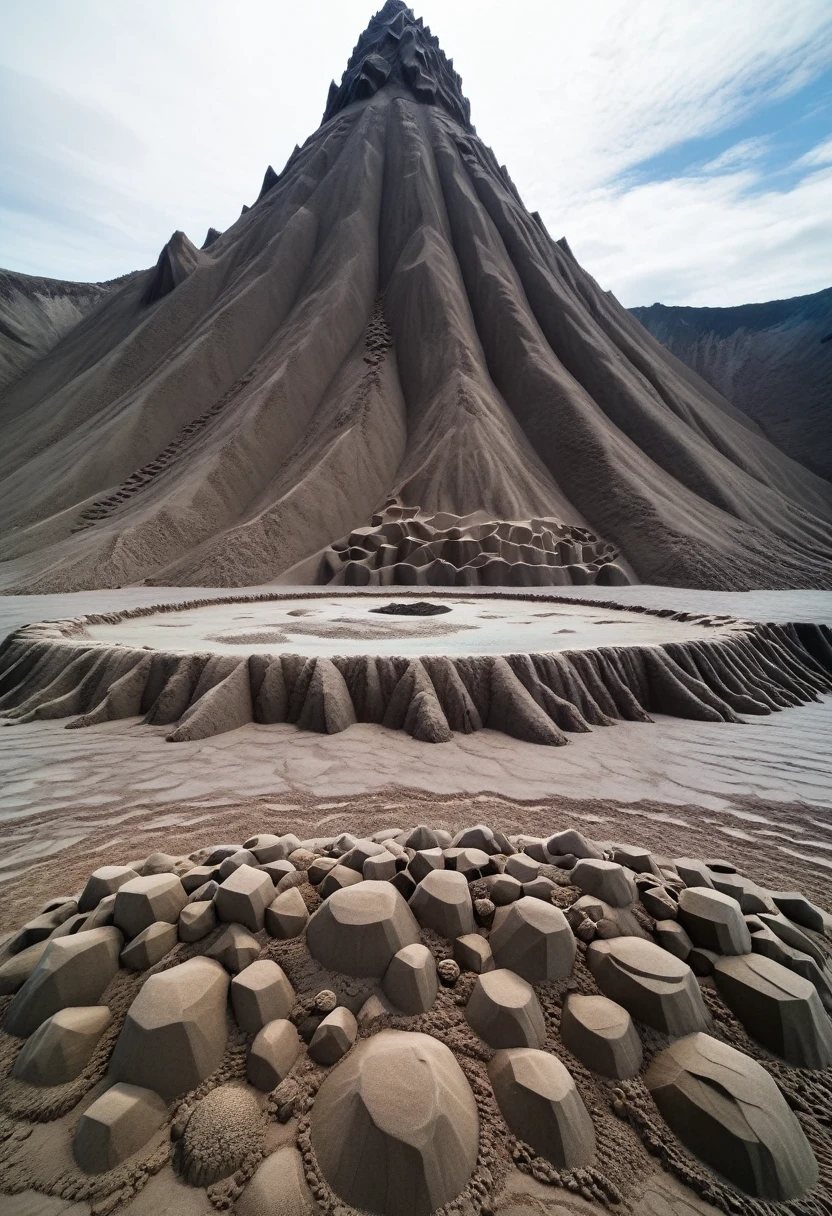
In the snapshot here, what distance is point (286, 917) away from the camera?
66.1 inches

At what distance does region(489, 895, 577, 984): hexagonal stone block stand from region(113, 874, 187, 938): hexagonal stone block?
1.01 metres

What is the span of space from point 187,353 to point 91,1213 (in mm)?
24266

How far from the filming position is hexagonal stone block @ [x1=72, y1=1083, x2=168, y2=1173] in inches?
45.5

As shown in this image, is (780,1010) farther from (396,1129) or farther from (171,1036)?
(171,1036)

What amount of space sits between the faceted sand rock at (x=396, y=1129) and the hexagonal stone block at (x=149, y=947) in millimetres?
634

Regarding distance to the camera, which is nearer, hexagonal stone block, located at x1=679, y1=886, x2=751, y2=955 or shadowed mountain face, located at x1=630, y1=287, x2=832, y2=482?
hexagonal stone block, located at x1=679, y1=886, x2=751, y2=955

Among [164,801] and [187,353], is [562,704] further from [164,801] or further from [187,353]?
[187,353]

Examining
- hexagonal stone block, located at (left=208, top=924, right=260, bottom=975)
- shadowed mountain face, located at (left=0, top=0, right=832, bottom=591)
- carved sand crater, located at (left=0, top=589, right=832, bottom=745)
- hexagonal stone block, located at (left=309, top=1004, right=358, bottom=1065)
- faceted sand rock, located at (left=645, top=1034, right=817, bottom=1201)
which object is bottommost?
faceted sand rock, located at (left=645, top=1034, right=817, bottom=1201)

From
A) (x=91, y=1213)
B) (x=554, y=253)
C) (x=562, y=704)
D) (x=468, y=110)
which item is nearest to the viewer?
(x=91, y=1213)

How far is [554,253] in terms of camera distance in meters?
26.4

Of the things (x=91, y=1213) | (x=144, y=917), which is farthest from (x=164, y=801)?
(x=91, y=1213)

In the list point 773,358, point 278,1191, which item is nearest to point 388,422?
point 278,1191

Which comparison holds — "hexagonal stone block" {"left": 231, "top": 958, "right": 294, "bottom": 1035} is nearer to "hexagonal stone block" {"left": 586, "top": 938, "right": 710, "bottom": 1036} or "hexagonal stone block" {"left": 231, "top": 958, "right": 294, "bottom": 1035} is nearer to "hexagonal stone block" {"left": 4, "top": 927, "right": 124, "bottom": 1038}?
"hexagonal stone block" {"left": 4, "top": 927, "right": 124, "bottom": 1038}

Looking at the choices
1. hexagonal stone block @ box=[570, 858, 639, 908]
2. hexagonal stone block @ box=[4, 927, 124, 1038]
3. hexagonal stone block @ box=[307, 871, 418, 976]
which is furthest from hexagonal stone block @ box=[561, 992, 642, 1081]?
hexagonal stone block @ box=[4, 927, 124, 1038]
